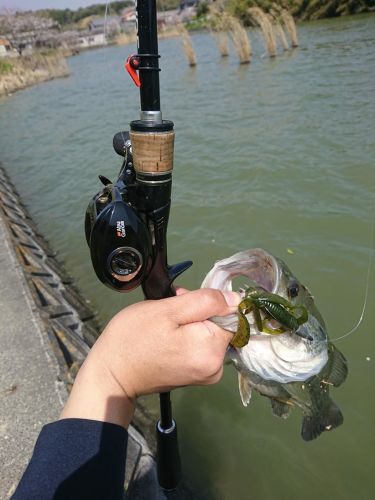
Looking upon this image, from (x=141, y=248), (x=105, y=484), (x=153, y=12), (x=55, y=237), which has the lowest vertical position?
(x=55, y=237)

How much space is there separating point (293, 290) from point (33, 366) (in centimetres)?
207

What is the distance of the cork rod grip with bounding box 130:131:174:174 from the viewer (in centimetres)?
165

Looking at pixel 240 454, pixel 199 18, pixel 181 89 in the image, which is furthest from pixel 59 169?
pixel 199 18

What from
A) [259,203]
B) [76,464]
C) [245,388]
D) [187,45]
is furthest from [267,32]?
[76,464]

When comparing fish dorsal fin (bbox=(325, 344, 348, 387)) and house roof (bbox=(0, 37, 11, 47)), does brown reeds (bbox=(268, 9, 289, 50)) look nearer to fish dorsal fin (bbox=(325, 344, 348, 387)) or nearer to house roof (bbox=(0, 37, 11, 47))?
fish dorsal fin (bbox=(325, 344, 348, 387))

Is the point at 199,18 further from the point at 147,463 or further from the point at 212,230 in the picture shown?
the point at 147,463

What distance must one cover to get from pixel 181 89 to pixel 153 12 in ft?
57.6

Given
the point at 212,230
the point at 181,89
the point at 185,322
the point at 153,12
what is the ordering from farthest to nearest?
the point at 181,89
the point at 212,230
the point at 153,12
the point at 185,322

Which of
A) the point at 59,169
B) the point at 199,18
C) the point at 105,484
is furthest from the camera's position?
the point at 199,18

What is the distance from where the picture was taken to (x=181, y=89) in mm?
18094

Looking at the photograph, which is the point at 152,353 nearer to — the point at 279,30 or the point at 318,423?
the point at 318,423

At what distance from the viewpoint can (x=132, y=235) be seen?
166cm

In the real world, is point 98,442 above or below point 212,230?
above

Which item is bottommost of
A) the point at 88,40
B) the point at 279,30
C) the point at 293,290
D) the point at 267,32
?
the point at 293,290
